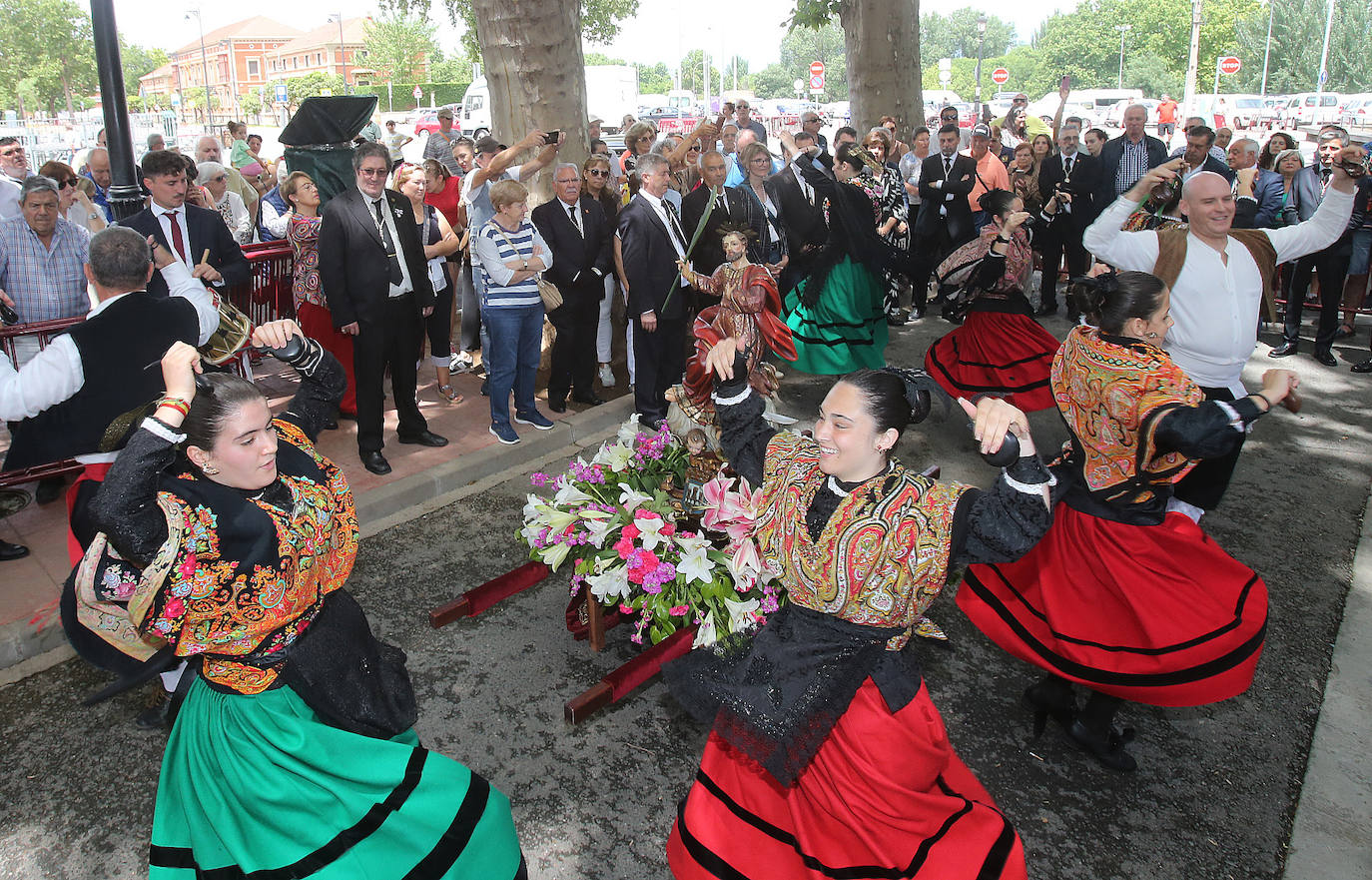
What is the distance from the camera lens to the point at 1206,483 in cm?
427

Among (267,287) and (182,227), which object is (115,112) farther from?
(267,287)

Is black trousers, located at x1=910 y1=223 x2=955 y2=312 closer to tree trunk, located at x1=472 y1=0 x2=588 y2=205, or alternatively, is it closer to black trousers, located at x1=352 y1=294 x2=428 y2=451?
tree trunk, located at x1=472 y1=0 x2=588 y2=205

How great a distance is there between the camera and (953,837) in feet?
8.66

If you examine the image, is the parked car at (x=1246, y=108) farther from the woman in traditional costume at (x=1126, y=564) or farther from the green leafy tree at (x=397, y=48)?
the green leafy tree at (x=397, y=48)

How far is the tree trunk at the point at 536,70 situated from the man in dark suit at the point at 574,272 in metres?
1.28

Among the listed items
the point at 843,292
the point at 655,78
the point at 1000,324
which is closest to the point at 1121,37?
the point at 655,78

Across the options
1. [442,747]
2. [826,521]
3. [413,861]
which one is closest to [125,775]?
[442,747]

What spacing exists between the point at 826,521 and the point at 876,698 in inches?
20.1

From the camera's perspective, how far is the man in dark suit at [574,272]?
764 cm

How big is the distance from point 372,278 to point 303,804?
183 inches

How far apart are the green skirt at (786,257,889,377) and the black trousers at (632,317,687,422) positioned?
4.31 ft

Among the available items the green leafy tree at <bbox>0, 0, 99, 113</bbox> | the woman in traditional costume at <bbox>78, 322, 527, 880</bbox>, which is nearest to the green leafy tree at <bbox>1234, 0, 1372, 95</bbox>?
the woman in traditional costume at <bbox>78, 322, 527, 880</bbox>

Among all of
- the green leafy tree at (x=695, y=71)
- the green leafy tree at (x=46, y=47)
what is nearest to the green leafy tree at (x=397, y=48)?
the green leafy tree at (x=46, y=47)

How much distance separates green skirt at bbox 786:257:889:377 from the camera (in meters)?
8.42
